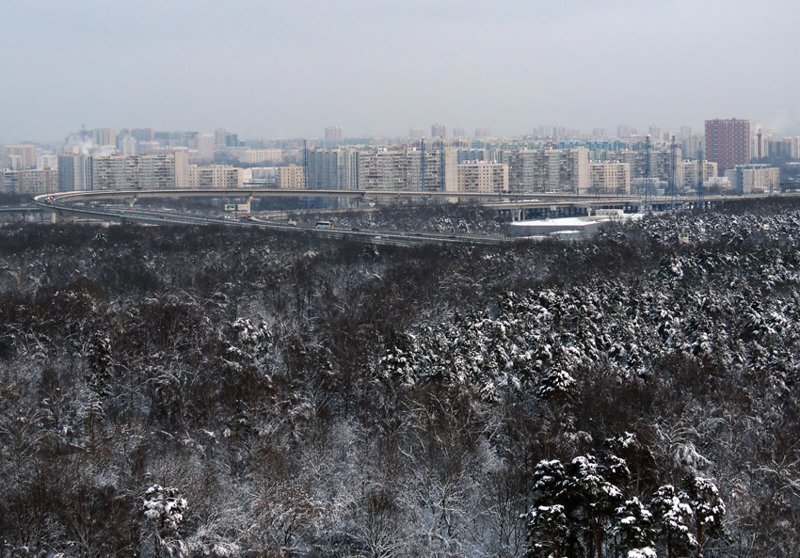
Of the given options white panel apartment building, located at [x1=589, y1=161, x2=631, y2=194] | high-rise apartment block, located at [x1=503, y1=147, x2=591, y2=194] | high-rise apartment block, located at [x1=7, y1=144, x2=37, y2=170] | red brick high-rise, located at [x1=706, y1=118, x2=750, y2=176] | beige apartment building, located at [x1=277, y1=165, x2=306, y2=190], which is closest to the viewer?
high-rise apartment block, located at [x1=503, y1=147, x2=591, y2=194]

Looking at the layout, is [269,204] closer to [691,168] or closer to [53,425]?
[691,168]

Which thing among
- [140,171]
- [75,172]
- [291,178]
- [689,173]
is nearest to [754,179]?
[689,173]

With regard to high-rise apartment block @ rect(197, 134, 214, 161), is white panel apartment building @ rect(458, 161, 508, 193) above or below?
below

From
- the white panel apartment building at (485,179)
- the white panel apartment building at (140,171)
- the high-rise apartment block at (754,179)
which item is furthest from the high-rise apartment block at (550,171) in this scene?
the white panel apartment building at (140,171)

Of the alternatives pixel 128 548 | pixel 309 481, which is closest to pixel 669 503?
pixel 309 481

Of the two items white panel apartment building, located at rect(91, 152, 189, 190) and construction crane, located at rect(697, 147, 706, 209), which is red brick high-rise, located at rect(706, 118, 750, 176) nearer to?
construction crane, located at rect(697, 147, 706, 209)

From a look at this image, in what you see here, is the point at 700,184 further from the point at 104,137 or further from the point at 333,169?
the point at 104,137

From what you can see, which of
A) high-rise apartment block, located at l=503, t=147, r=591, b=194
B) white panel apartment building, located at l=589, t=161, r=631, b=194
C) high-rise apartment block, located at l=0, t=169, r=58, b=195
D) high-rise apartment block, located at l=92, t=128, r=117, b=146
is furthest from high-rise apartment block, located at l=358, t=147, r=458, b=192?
high-rise apartment block, located at l=92, t=128, r=117, b=146

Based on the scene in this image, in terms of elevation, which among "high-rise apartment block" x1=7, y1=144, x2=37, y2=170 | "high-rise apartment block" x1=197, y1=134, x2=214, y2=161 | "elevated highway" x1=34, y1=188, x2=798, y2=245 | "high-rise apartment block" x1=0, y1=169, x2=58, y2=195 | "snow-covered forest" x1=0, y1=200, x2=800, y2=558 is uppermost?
"high-rise apartment block" x1=197, y1=134, x2=214, y2=161
